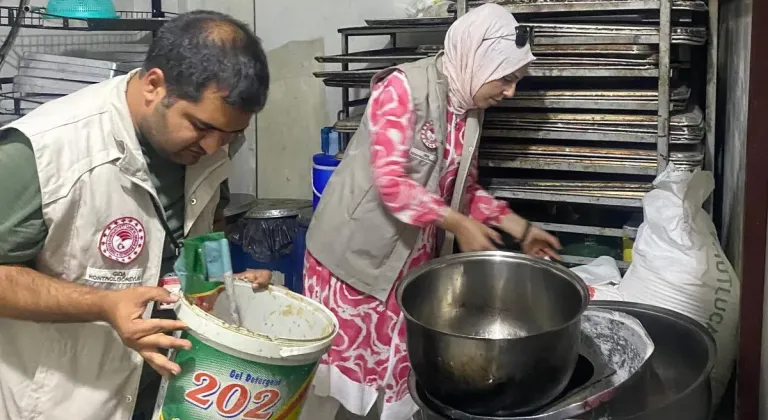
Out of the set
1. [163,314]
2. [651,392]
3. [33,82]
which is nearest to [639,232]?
[651,392]

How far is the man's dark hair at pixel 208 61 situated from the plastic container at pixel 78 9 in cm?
131

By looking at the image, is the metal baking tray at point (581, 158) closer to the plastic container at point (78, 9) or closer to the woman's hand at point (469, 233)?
the woman's hand at point (469, 233)

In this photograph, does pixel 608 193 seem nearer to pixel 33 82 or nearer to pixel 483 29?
pixel 483 29

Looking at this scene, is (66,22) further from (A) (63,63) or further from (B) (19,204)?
(B) (19,204)

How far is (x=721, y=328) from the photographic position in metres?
1.62

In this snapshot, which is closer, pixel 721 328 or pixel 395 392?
pixel 721 328

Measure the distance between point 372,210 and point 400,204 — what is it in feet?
0.43

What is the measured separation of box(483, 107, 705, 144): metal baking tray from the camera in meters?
1.87

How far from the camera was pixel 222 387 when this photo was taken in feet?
3.17

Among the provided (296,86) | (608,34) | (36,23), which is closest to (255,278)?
(608,34)

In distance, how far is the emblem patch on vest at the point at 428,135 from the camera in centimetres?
Result: 163

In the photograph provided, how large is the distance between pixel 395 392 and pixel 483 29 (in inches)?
34.4

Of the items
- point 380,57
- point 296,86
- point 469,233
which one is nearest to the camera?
point 469,233

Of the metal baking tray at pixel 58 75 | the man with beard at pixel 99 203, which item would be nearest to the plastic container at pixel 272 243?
the metal baking tray at pixel 58 75
